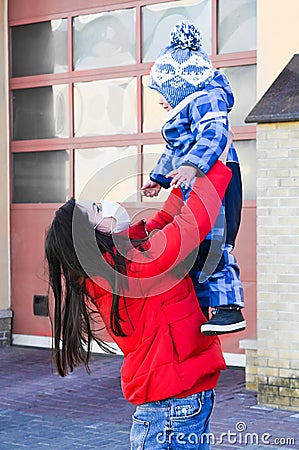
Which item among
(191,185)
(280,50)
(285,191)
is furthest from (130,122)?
(191,185)

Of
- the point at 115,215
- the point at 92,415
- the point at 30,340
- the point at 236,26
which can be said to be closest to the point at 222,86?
the point at 115,215

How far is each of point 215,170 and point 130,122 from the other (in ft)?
22.7

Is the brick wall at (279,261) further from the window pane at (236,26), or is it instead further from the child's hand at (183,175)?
the child's hand at (183,175)

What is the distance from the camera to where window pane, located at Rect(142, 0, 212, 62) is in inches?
377

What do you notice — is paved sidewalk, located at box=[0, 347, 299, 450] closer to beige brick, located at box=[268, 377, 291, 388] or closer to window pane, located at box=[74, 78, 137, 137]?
beige brick, located at box=[268, 377, 291, 388]

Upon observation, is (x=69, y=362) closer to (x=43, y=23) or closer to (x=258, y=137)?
(x=258, y=137)

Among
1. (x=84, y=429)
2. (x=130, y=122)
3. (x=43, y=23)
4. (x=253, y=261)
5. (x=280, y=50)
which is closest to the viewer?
(x=84, y=429)

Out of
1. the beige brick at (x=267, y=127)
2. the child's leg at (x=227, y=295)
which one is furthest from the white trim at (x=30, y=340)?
the child's leg at (x=227, y=295)

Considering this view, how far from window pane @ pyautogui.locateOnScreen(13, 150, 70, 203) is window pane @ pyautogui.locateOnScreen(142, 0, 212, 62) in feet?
5.71

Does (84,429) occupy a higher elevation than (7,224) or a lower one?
lower

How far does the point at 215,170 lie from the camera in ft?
11.4

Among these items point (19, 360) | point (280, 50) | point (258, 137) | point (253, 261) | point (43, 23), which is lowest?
point (19, 360)

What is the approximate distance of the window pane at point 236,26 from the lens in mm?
9234

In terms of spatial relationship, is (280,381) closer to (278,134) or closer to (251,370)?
(251,370)
